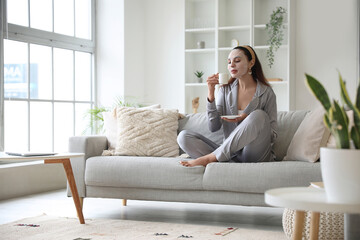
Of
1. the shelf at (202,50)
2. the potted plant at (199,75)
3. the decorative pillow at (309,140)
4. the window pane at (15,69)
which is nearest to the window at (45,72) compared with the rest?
the window pane at (15,69)

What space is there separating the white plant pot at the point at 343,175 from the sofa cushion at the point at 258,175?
1.56 m

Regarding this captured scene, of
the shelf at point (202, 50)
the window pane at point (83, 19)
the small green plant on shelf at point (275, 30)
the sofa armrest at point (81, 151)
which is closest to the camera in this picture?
the sofa armrest at point (81, 151)

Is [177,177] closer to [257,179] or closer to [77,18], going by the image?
[257,179]

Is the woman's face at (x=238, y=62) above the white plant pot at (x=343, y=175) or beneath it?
above

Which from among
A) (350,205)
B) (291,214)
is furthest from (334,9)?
(350,205)

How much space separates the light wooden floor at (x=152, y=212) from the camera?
11.5ft

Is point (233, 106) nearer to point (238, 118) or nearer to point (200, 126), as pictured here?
point (238, 118)

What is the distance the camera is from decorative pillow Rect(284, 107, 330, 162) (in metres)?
3.25

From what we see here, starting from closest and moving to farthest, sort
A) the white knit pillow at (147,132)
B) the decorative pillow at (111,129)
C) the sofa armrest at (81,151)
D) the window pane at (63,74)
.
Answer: the sofa armrest at (81,151) < the white knit pillow at (147,132) < the decorative pillow at (111,129) < the window pane at (63,74)

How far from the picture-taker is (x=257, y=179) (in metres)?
3.11

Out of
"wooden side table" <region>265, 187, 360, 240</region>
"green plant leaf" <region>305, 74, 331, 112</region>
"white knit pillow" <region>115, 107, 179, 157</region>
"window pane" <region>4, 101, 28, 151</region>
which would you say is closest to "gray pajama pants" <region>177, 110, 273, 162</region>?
"white knit pillow" <region>115, 107, 179, 157</region>

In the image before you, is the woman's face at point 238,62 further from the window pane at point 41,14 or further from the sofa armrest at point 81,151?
the window pane at point 41,14

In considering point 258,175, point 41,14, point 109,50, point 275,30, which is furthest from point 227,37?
point 258,175

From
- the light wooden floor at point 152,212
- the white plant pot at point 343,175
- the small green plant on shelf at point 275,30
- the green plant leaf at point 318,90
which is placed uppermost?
the small green plant on shelf at point 275,30
